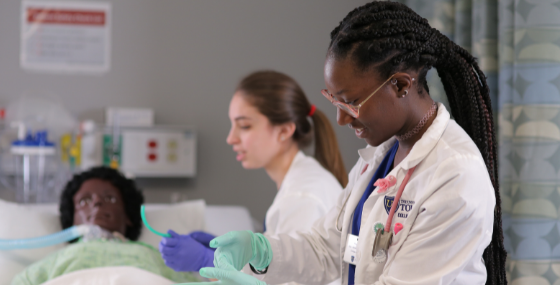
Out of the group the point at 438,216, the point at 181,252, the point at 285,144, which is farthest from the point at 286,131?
the point at 438,216

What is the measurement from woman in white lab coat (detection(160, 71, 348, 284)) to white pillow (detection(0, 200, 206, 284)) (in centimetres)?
71

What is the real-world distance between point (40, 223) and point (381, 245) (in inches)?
69.7

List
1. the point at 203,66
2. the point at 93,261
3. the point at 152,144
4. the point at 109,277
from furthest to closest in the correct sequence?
the point at 203,66 → the point at 152,144 → the point at 93,261 → the point at 109,277

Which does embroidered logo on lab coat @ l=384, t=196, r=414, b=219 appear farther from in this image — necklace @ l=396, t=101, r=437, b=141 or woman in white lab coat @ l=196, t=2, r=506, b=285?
necklace @ l=396, t=101, r=437, b=141

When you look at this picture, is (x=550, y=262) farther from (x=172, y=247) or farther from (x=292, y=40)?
(x=292, y=40)

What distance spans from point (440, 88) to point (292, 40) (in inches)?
45.6

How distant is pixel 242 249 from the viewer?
109 centimetres

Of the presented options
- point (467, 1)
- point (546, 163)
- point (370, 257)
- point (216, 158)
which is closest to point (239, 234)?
point (370, 257)

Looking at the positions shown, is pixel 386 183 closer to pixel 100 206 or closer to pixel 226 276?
pixel 226 276

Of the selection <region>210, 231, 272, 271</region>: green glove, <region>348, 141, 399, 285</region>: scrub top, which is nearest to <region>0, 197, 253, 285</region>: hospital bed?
<region>210, 231, 272, 271</region>: green glove

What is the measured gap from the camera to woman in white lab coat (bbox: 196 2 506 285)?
0.86 metres

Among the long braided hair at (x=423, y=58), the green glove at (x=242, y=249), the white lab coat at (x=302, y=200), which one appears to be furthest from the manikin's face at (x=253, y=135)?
the long braided hair at (x=423, y=58)

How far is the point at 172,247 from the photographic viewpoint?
4.38ft

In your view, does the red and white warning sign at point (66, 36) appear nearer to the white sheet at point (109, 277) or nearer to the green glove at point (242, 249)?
the white sheet at point (109, 277)
